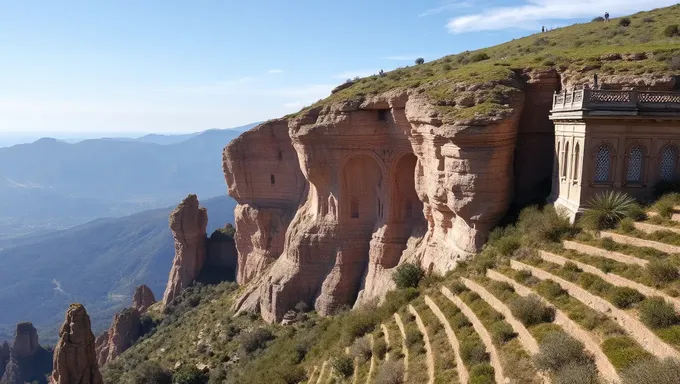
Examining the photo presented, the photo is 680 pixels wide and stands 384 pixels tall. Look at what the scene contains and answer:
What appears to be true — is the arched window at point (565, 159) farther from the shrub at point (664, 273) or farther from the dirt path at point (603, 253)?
the shrub at point (664, 273)

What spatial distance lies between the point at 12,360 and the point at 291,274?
45.5 metres

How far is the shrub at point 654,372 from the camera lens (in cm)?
754

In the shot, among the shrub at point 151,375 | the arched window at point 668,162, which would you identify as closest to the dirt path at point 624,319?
the arched window at point 668,162

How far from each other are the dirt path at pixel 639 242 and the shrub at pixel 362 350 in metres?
7.67

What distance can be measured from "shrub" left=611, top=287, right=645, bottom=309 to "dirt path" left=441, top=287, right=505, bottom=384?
272 cm

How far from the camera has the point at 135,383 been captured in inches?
1089

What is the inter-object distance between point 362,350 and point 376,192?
1386 cm

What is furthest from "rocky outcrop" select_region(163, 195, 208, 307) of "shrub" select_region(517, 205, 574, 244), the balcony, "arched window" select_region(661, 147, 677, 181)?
"arched window" select_region(661, 147, 677, 181)

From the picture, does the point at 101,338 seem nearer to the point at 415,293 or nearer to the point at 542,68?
the point at 415,293

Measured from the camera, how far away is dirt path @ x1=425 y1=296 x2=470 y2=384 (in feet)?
37.4

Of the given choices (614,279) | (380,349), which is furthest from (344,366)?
(614,279)

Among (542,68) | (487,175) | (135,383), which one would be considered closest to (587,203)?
(487,175)

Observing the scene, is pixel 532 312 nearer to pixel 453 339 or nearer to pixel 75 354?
pixel 453 339

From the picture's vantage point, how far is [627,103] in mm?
15938
